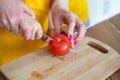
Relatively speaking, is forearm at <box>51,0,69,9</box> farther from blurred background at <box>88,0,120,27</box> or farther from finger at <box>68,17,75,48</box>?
blurred background at <box>88,0,120,27</box>

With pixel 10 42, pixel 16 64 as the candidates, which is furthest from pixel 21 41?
pixel 16 64

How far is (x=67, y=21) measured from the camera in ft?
2.50

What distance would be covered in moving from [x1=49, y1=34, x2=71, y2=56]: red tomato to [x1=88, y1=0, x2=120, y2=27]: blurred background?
0.48 metres

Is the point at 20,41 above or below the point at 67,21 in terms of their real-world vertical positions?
below

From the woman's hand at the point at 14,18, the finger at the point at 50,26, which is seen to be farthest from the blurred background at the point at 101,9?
the woman's hand at the point at 14,18

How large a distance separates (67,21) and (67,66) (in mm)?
148

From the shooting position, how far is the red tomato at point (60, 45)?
0.73 metres

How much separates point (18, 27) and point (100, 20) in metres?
0.71

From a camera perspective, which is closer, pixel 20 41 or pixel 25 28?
pixel 25 28

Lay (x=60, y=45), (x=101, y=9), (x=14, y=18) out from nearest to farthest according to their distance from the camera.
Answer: (x=14, y=18) → (x=60, y=45) → (x=101, y=9)

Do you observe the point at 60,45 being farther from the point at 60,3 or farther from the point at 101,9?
the point at 101,9

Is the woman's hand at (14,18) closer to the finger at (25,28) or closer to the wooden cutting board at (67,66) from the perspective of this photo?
the finger at (25,28)

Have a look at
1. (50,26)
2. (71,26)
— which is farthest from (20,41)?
(71,26)

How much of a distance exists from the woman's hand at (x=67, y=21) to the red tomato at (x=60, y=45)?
2 centimetres
